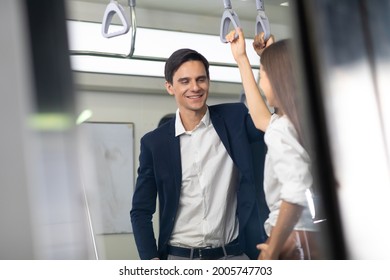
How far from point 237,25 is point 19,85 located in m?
0.59

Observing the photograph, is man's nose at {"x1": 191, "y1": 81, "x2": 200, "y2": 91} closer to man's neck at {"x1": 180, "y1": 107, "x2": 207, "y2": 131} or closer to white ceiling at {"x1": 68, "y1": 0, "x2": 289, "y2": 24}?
man's neck at {"x1": 180, "y1": 107, "x2": 207, "y2": 131}

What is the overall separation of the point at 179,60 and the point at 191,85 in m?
0.07

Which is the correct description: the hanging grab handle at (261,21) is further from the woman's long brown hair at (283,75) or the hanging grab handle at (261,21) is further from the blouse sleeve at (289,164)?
the blouse sleeve at (289,164)

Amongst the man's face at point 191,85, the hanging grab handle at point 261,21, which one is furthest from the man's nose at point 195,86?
the hanging grab handle at point 261,21

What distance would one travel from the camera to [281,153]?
1601mm

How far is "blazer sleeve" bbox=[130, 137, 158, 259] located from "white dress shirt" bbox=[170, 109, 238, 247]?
2.6 inches

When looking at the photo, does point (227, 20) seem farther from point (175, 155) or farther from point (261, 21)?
point (175, 155)

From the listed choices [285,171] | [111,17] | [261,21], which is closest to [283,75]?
[261,21]

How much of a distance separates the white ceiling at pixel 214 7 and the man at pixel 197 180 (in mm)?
111

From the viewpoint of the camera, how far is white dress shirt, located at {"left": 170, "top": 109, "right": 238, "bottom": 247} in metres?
1.61

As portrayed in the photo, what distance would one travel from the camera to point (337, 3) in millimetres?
1653

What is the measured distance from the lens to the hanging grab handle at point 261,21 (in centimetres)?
164

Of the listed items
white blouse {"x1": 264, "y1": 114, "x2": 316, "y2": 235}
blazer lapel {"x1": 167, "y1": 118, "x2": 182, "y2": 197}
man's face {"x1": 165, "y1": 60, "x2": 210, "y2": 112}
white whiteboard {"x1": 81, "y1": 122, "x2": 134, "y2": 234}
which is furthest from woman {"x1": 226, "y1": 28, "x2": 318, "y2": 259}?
white whiteboard {"x1": 81, "y1": 122, "x2": 134, "y2": 234}
